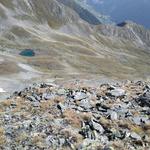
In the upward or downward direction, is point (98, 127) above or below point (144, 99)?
→ below

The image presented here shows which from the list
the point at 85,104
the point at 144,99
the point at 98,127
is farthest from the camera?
the point at 144,99

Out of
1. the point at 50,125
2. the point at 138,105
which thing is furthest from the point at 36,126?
the point at 138,105

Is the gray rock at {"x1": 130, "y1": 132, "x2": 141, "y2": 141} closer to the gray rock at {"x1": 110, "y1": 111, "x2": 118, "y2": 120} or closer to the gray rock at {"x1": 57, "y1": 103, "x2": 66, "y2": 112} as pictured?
the gray rock at {"x1": 110, "y1": 111, "x2": 118, "y2": 120}

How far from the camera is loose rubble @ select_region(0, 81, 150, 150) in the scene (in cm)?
2305

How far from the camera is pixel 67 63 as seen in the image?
15250cm

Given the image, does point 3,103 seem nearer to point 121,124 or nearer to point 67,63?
point 121,124

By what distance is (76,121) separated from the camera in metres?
25.9

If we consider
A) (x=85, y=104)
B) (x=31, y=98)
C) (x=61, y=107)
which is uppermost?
(x=31, y=98)

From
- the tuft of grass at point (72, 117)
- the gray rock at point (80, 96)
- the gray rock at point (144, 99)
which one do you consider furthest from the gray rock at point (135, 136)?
the gray rock at point (80, 96)

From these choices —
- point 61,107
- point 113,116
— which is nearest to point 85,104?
point 61,107

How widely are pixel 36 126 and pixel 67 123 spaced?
75.1 inches

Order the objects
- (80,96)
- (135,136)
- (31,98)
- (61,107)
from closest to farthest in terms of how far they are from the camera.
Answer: (135,136) → (61,107) → (31,98) → (80,96)

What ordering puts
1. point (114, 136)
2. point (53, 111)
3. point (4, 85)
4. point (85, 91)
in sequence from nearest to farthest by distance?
point (114, 136) → point (53, 111) → point (85, 91) → point (4, 85)

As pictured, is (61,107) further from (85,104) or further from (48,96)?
(48,96)
